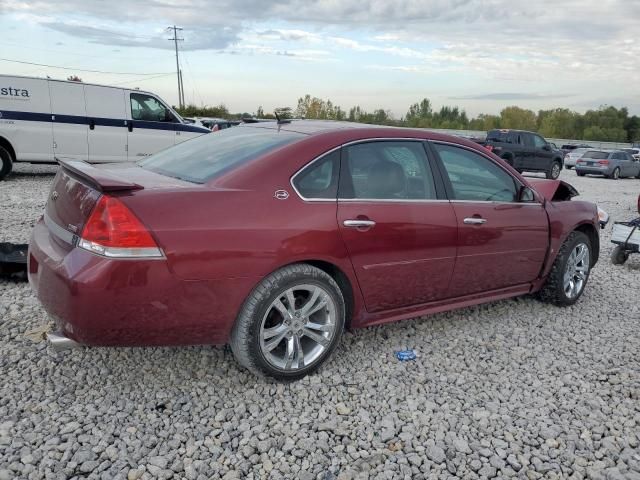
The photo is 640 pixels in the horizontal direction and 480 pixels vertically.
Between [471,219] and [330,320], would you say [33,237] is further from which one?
[471,219]

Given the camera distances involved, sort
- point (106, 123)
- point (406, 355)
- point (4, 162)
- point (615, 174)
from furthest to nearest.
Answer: point (615, 174)
point (106, 123)
point (4, 162)
point (406, 355)

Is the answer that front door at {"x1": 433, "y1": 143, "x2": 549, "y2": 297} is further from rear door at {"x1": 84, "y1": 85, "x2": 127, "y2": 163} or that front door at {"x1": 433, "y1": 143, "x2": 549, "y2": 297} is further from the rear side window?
the rear side window

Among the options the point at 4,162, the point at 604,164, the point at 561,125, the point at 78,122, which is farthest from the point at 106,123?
the point at 561,125

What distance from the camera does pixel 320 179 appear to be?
3283 millimetres

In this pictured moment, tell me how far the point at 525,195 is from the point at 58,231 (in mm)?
3427

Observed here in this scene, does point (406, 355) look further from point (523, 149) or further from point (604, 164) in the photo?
point (604, 164)

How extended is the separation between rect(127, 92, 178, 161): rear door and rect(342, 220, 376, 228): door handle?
32.7 feet

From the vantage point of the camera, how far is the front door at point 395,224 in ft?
11.0

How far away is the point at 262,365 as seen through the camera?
3113 mm

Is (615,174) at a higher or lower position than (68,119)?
lower

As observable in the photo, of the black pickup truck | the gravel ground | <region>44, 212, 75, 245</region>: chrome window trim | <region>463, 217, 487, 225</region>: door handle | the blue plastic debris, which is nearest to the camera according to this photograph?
the gravel ground

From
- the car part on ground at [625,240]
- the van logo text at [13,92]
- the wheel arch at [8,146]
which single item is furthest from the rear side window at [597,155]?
the wheel arch at [8,146]

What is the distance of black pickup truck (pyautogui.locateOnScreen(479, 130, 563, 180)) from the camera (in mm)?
21094

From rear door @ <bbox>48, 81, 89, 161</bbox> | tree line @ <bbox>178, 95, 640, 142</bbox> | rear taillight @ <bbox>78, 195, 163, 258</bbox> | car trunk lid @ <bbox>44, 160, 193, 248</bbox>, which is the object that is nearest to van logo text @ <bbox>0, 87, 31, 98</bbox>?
rear door @ <bbox>48, 81, 89, 161</bbox>
